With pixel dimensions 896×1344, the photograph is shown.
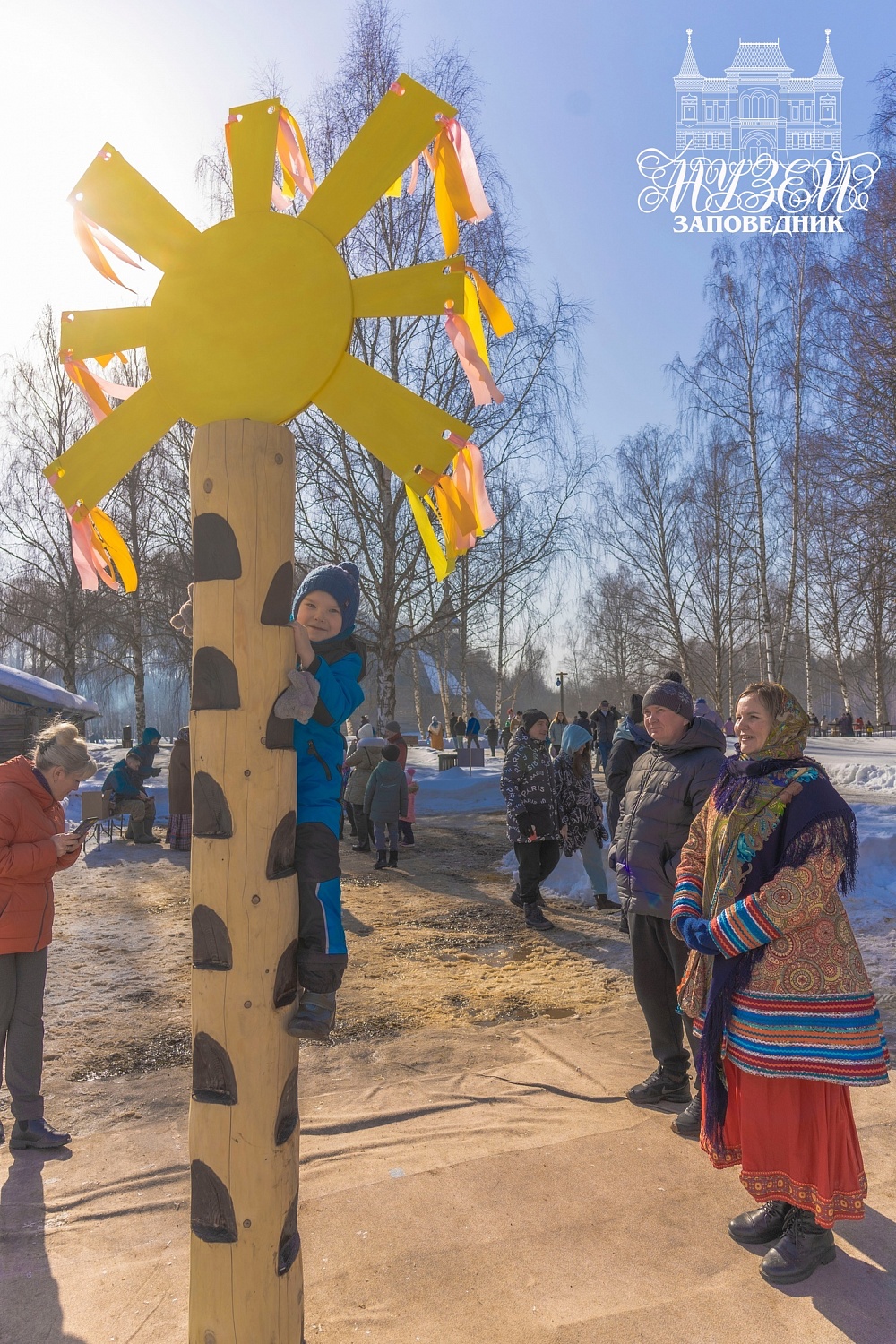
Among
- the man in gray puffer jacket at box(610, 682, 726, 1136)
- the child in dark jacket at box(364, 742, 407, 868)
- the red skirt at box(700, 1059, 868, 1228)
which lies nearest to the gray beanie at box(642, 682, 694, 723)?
the man in gray puffer jacket at box(610, 682, 726, 1136)

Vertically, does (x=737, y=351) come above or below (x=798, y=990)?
above

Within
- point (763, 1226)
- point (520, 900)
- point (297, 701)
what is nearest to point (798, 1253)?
point (763, 1226)

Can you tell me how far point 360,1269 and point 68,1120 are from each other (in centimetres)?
195

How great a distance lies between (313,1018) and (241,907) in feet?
1.13

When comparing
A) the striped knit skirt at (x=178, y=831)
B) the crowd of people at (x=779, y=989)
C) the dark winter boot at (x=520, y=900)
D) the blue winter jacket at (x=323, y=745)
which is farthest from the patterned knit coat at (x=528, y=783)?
the striped knit skirt at (x=178, y=831)

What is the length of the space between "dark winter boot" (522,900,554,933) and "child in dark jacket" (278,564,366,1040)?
5131mm

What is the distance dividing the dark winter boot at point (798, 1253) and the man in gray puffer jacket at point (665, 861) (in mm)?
1170

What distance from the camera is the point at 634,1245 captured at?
2863 mm

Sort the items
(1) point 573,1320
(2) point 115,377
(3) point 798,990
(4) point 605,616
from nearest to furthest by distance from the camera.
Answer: (1) point 573,1320, (3) point 798,990, (2) point 115,377, (4) point 605,616

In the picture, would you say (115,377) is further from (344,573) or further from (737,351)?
(344,573)

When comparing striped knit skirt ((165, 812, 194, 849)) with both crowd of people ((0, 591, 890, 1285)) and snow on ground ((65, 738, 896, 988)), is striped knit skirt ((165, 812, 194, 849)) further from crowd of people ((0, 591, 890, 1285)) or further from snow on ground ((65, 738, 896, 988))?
crowd of people ((0, 591, 890, 1285))

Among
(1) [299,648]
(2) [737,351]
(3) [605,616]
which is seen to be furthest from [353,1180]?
(3) [605,616]

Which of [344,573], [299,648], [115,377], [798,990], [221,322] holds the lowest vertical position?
[798,990]

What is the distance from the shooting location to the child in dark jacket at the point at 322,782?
2.23m
